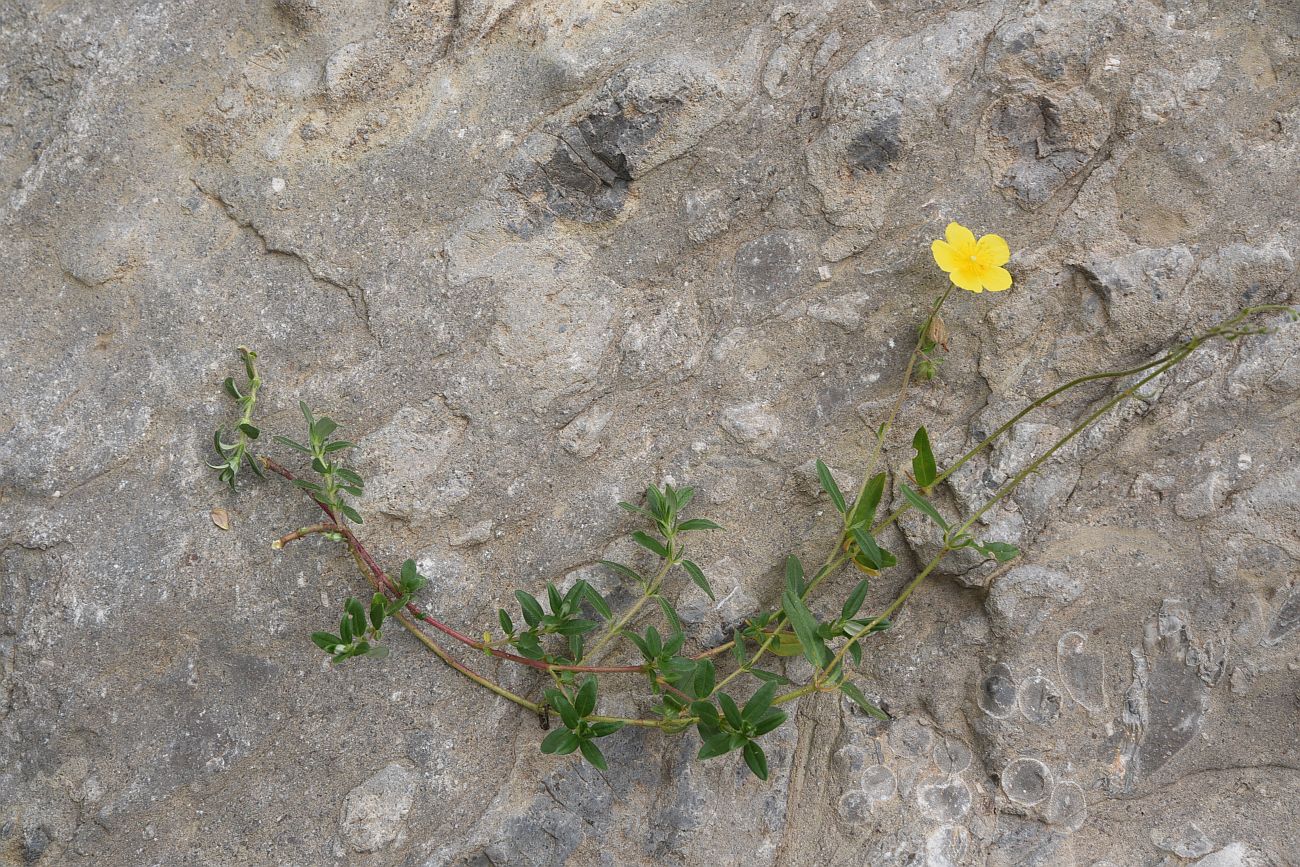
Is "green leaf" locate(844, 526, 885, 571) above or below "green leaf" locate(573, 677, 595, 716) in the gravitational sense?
below

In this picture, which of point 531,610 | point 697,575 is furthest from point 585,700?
point 697,575

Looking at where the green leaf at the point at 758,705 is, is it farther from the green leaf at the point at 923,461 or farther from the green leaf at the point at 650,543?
the green leaf at the point at 923,461

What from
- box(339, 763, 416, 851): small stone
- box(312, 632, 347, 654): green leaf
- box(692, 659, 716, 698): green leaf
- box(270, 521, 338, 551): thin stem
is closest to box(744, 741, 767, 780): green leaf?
box(692, 659, 716, 698): green leaf

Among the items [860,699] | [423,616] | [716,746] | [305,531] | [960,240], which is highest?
[305,531]

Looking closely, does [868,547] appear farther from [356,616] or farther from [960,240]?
[356,616]

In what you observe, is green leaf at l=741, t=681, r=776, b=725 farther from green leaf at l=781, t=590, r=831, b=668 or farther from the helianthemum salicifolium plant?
green leaf at l=781, t=590, r=831, b=668

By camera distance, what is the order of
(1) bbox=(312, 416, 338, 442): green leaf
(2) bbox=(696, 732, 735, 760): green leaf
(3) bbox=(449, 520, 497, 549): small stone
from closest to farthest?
1. (2) bbox=(696, 732, 735, 760): green leaf
2. (1) bbox=(312, 416, 338, 442): green leaf
3. (3) bbox=(449, 520, 497, 549): small stone

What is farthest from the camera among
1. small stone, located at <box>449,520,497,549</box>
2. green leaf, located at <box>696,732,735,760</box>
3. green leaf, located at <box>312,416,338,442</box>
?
small stone, located at <box>449,520,497,549</box>
